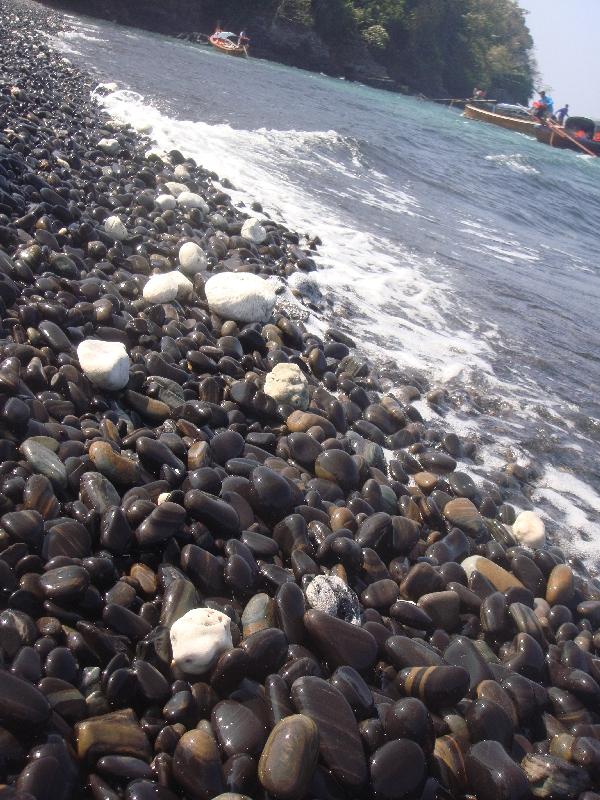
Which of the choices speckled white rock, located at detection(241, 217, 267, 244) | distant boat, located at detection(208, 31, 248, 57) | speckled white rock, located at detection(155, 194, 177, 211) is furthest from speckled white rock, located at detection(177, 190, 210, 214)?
distant boat, located at detection(208, 31, 248, 57)

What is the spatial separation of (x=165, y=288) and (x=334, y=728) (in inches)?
132

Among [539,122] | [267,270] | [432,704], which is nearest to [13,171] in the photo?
[267,270]

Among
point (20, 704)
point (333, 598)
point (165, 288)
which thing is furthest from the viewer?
point (165, 288)

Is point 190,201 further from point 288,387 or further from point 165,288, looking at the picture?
point 288,387

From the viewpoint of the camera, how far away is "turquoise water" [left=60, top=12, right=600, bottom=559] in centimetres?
514

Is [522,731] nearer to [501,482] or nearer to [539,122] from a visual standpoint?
[501,482]

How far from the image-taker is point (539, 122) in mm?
43688

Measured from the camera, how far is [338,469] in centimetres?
346

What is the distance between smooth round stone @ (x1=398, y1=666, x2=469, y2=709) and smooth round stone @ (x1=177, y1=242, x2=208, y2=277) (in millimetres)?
3863

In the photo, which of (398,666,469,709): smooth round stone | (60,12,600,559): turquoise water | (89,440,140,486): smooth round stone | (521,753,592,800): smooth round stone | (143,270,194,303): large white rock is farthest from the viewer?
(60,12,600,559): turquoise water

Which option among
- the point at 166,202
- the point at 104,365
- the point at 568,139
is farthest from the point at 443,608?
the point at 568,139

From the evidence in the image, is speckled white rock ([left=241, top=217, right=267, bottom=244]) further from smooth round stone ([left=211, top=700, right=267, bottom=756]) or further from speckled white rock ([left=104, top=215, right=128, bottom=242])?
smooth round stone ([left=211, top=700, right=267, bottom=756])

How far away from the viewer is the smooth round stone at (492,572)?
10.5 ft

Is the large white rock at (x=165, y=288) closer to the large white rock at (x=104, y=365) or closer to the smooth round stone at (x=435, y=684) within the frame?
the large white rock at (x=104, y=365)
